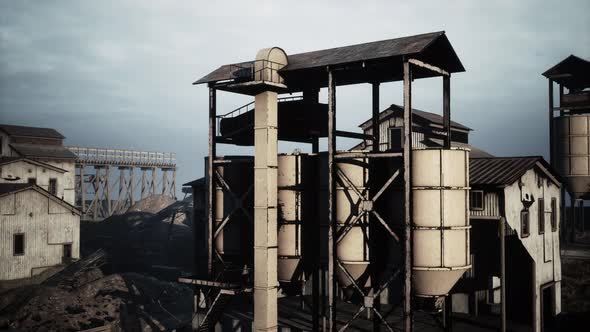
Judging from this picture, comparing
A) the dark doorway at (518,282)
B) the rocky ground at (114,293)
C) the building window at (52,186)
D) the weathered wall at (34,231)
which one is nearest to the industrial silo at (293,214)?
the dark doorway at (518,282)

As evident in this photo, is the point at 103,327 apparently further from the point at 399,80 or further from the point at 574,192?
the point at 574,192

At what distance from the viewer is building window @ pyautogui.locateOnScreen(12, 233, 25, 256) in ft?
137

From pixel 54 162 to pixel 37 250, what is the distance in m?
14.3

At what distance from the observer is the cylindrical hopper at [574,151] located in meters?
37.9

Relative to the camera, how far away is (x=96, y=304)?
107 feet

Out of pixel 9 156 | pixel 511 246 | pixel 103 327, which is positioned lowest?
pixel 103 327

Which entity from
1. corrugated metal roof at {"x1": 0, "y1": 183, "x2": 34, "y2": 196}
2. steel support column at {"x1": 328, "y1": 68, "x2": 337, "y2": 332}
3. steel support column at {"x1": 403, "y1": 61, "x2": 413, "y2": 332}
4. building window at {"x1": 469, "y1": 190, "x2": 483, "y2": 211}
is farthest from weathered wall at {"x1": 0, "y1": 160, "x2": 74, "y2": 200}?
steel support column at {"x1": 403, "y1": 61, "x2": 413, "y2": 332}

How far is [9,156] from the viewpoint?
52250 mm

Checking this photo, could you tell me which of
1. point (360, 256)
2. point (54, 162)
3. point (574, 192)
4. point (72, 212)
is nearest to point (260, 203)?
point (360, 256)

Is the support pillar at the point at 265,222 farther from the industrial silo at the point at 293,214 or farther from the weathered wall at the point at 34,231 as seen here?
the weathered wall at the point at 34,231

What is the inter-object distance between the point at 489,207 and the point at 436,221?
7142 millimetres

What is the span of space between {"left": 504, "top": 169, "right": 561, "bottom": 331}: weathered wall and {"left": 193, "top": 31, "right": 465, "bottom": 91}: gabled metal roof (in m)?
7.06

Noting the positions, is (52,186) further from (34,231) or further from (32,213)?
(34,231)

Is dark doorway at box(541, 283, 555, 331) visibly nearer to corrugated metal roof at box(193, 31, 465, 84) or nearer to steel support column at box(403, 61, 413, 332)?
steel support column at box(403, 61, 413, 332)
